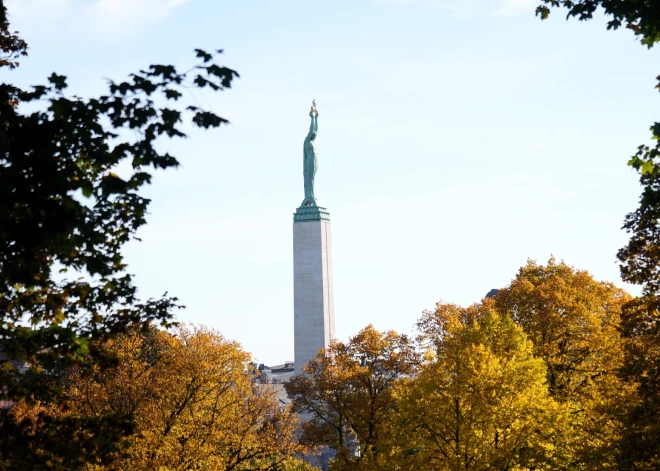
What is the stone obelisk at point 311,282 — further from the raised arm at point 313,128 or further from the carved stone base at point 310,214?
the raised arm at point 313,128

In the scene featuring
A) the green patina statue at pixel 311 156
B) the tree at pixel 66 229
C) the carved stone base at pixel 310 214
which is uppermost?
the green patina statue at pixel 311 156

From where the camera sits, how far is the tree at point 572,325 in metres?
39.0

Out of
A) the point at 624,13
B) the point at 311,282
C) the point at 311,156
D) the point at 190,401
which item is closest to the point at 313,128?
the point at 311,156

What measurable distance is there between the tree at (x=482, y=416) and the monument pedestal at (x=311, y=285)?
49.6 meters

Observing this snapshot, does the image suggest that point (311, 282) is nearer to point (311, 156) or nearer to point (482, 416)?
point (311, 156)

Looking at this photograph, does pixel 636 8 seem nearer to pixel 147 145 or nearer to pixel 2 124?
pixel 147 145

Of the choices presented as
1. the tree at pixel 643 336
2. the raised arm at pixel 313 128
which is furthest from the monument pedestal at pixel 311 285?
the tree at pixel 643 336

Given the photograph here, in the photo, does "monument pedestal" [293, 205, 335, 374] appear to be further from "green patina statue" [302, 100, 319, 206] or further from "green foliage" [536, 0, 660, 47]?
"green foliage" [536, 0, 660, 47]

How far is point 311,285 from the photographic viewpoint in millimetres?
82625

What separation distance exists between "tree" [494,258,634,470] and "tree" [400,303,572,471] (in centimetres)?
331

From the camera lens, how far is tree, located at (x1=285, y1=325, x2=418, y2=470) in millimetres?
40594

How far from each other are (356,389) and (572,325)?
10571 millimetres

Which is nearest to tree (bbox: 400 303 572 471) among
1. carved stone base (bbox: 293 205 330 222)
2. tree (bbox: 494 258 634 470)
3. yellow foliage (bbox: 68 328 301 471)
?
tree (bbox: 494 258 634 470)

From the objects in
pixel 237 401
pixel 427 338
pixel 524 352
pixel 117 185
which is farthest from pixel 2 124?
pixel 427 338
